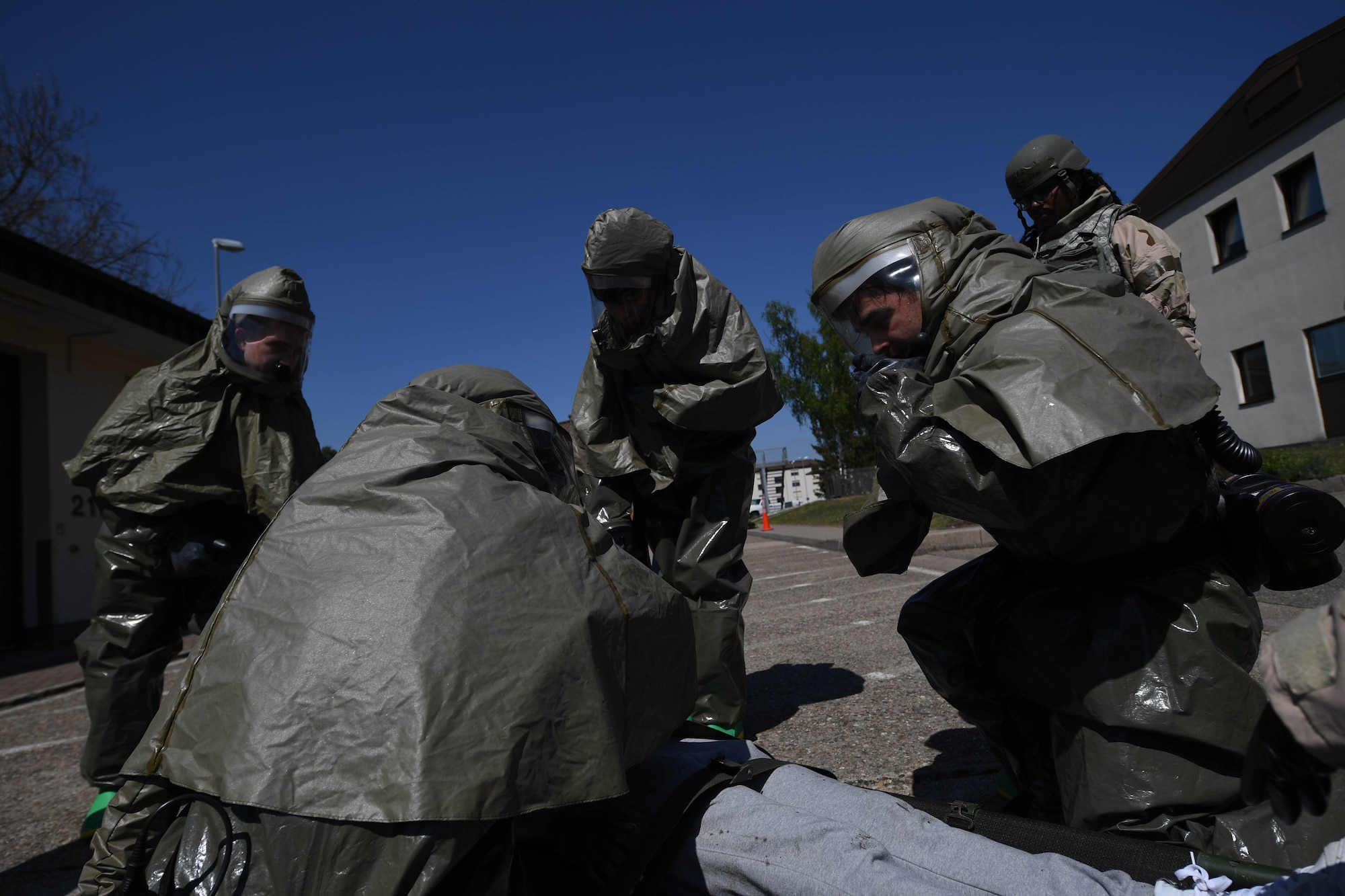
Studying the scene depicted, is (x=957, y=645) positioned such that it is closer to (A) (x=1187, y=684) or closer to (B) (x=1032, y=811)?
(B) (x=1032, y=811)

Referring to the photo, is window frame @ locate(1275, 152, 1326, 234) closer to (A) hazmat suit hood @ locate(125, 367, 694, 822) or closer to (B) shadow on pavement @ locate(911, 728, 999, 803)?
(B) shadow on pavement @ locate(911, 728, 999, 803)

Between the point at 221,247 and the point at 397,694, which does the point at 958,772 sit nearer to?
the point at 397,694

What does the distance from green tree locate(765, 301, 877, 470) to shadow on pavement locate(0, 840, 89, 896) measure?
3859 cm

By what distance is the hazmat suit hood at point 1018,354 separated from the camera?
5.05 ft

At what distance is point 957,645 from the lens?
2.13 m

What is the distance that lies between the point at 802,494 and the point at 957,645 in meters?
61.9

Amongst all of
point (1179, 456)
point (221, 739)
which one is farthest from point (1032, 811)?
point (221, 739)

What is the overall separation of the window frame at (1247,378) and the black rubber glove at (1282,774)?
64.9ft

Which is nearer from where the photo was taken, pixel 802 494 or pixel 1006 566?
pixel 1006 566

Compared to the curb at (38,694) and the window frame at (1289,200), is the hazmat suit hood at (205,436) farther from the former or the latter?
the window frame at (1289,200)

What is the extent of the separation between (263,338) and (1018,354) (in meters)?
2.82

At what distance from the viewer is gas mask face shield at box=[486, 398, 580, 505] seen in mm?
2018

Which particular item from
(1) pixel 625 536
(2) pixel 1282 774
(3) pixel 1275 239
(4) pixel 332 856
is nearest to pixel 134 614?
(1) pixel 625 536

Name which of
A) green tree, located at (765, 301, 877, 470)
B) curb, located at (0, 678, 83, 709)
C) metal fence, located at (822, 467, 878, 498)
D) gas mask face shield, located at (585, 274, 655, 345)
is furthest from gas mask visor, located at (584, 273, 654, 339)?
green tree, located at (765, 301, 877, 470)
